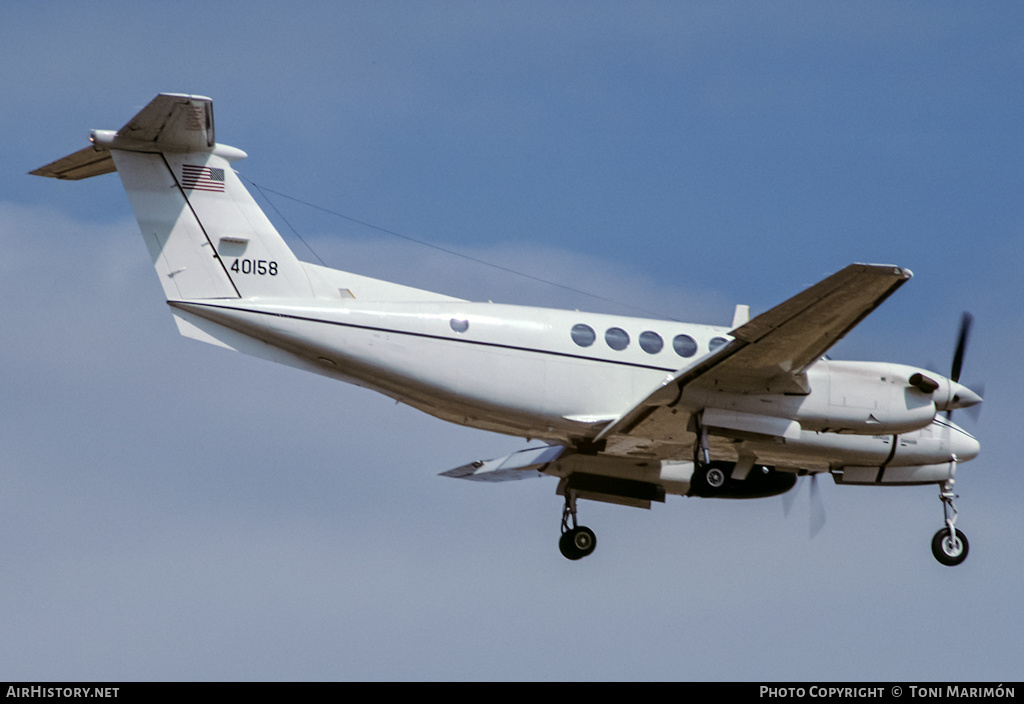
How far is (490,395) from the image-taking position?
1978 cm

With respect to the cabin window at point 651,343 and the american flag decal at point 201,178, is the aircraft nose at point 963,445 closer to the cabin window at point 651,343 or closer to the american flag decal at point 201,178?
the cabin window at point 651,343

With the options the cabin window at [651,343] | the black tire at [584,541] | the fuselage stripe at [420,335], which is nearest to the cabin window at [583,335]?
the fuselage stripe at [420,335]

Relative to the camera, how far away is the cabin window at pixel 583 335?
20312mm

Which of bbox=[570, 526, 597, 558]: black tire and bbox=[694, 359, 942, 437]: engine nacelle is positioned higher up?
bbox=[694, 359, 942, 437]: engine nacelle

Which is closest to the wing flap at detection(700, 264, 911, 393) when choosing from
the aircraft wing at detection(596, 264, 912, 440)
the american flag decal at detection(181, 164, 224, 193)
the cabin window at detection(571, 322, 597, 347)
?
the aircraft wing at detection(596, 264, 912, 440)

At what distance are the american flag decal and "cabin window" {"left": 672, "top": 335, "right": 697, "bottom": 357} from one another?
8.16 m

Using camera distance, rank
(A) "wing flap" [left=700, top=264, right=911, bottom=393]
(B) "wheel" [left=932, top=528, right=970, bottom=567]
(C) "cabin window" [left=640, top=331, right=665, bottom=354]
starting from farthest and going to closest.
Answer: (B) "wheel" [left=932, top=528, right=970, bottom=567], (C) "cabin window" [left=640, top=331, right=665, bottom=354], (A) "wing flap" [left=700, top=264, right=911, bottom=393]

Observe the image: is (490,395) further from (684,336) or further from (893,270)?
(893,270)

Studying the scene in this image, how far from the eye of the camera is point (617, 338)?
20562mm

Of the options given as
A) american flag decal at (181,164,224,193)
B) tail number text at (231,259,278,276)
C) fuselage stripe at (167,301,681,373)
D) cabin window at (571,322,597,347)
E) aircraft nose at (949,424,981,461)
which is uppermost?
american flag decal at (181,164,224,193)

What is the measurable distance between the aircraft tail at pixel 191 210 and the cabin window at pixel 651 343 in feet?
18.7

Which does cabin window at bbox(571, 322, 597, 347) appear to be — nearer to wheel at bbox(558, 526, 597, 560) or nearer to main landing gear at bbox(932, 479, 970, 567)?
wheel at bbox(558, 526, 597, 560)

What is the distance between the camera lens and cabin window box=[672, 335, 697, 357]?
2100 cm
